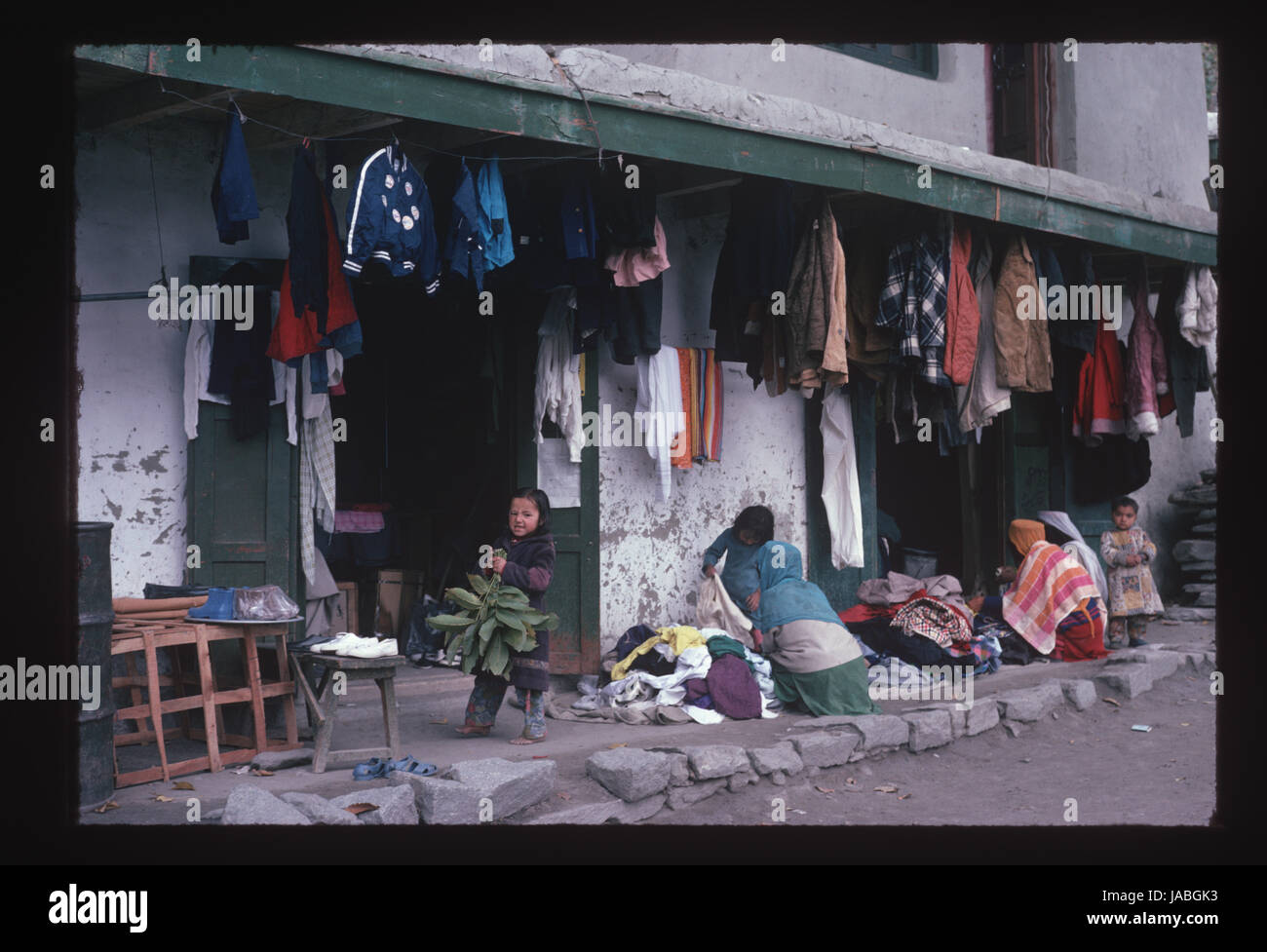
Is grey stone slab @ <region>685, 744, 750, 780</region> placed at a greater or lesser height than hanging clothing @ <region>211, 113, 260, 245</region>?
lesser

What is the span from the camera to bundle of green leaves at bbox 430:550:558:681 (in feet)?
20.9

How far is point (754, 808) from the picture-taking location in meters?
6.13

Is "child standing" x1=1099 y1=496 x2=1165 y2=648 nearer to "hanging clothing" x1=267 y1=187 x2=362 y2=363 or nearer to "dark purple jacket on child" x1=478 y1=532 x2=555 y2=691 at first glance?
"dark purple jacket on child" x1=478 y1=532 x2=555 y2=691

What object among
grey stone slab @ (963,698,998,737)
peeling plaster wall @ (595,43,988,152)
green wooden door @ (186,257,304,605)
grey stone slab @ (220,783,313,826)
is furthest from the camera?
peeling plaster wall @ (595,43,988,152)

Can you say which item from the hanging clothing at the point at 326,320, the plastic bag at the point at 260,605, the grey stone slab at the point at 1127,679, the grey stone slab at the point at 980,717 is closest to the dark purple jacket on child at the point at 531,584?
the plastic bag at the point at 260,605

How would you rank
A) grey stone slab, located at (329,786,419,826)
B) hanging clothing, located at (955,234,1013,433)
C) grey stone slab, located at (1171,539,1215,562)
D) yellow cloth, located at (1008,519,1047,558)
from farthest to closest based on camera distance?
grey stone slab, located at (1171,539,1215,562) → yellow cloth, located at (1008,519,1047,558) → hanging clothing, located at (955,234,1013,433) → grey stone slab, located at (329,786,419,826)

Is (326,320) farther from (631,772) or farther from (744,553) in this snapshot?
(744,553)

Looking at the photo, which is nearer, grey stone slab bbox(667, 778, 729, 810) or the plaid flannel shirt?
grey stone slab bbox(667, 778, 729, 810)

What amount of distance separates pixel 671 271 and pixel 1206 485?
724 centimetres

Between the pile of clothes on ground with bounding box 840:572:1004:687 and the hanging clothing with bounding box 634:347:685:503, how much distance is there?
6.36 feet

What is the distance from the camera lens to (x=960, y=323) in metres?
8.45

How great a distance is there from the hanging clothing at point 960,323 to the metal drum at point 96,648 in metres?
5.55

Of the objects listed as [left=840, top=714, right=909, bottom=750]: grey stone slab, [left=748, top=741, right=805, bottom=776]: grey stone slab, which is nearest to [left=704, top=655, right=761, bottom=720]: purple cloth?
[left=840, top=714, right=909, bottom=750]: grey stone slab
